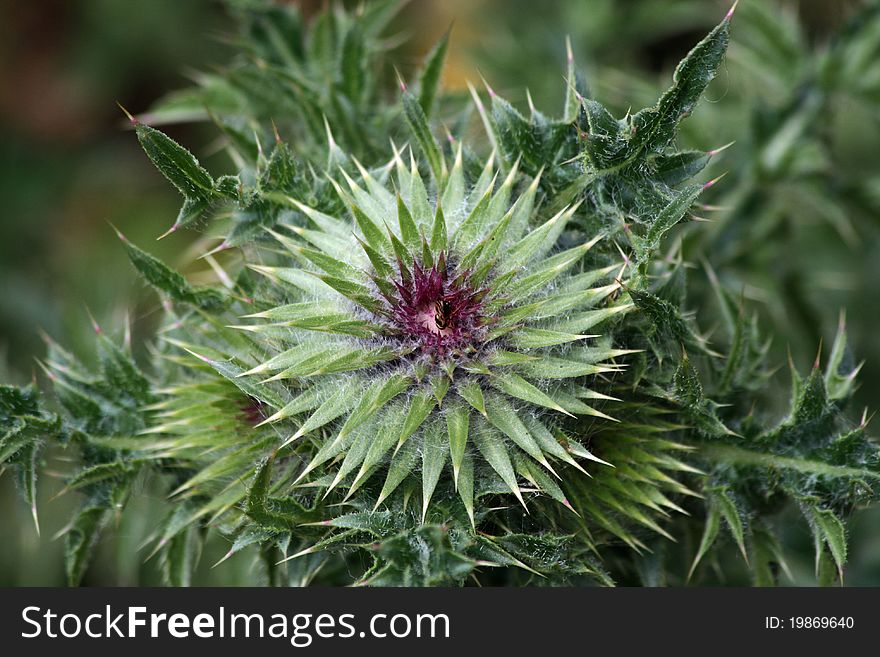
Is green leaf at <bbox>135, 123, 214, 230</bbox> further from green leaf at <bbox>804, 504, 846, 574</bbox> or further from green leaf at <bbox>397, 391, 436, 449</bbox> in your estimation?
green leaf at <bbox>804, 504, 846, 574</bbox>

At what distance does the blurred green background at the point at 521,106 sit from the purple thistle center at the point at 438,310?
5.65 ft

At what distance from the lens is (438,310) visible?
2709mm

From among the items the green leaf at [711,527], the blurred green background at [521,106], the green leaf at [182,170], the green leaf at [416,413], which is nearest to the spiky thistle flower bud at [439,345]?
the green leaf at [416,413]

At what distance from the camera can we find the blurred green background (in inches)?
192

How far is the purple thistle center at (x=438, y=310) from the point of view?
8.93 ft

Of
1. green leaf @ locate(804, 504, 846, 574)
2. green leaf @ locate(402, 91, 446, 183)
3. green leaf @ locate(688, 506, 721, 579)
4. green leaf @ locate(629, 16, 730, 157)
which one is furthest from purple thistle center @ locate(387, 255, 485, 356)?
green leaf @ locate(804, 504, 846, 574)

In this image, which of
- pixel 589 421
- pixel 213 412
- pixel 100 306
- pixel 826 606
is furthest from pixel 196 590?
pixel 100 306

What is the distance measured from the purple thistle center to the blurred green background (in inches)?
67.8

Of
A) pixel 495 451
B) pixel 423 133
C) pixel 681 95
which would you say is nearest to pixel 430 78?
pixel 423 133

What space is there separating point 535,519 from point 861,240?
147 inches

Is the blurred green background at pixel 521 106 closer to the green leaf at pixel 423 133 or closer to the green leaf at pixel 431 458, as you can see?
the green leaf at pixel 423 133

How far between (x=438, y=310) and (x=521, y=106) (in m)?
3.46

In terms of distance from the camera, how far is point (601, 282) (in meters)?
3.14

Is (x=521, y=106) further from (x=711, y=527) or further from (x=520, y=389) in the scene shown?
(x=520, y=389)
